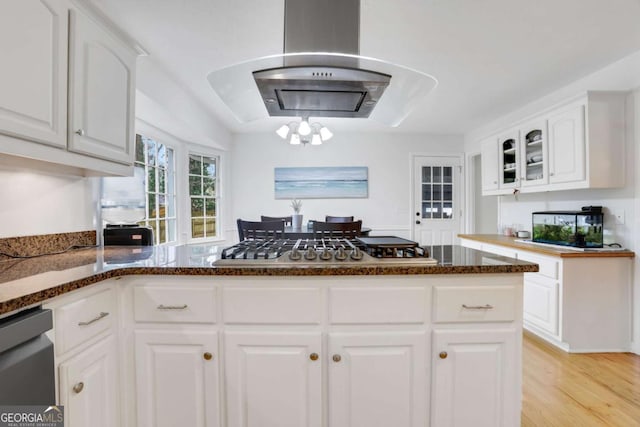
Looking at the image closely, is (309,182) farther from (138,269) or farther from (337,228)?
(138,269)

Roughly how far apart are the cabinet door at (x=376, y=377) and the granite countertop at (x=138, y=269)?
0.90ft

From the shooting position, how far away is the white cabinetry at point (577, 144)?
2.43 metres

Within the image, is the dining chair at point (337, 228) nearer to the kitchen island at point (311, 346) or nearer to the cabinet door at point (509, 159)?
the kitchen island at point (311, 346)

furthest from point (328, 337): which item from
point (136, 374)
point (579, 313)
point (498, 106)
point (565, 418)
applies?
point (498, 106)

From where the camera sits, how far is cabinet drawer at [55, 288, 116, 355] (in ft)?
3.26

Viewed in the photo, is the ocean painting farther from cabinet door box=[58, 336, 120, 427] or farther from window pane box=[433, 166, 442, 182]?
cabinet door box=[58, 336, 120, 427]

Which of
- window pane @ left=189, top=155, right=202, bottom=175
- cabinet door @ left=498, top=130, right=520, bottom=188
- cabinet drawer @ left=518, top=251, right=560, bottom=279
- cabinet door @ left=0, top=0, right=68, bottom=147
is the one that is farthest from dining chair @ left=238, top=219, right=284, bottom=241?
cabinet door @ left=498, top=130, right=520, bottom=188

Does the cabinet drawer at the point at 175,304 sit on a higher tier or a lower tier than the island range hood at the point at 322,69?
lower

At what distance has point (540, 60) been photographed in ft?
8.11

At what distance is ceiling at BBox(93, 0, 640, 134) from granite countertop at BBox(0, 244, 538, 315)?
1473 mm

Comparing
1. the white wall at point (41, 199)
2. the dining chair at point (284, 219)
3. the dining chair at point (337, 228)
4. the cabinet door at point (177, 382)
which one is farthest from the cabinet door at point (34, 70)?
the dining chair at point (284, 219)

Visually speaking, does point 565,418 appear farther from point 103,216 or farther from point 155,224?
point 155,224

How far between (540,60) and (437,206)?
8.87 ft

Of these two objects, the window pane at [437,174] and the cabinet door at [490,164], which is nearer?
the cabinet door at [490,164]
